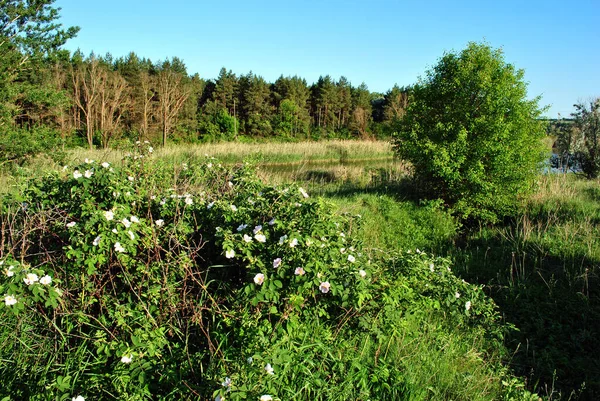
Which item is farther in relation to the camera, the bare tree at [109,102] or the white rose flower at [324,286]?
the bare tree at [109,102]

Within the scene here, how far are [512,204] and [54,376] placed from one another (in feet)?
27.3

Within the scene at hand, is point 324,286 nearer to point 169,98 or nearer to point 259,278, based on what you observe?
point 259,278

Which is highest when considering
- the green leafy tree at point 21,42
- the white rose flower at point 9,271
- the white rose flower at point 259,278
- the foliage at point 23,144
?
the green leafy tree at point 21,42

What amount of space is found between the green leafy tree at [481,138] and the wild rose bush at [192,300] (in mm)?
5284

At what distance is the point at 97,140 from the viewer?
28016 millimetres

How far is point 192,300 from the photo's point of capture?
118 inches

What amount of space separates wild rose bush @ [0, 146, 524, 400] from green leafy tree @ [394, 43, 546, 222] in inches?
208

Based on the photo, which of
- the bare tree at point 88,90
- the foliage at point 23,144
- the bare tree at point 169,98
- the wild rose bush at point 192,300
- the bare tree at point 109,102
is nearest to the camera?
the wild rose bush at point 192,300

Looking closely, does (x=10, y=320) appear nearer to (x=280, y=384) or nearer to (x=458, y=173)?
(x=280, y=384)

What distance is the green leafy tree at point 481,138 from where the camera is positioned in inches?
322

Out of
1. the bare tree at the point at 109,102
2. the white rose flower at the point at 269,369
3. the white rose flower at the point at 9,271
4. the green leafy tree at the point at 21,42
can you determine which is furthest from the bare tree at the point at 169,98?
the white rose flower at the point at 269,369

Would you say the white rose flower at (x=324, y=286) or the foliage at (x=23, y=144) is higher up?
the foliage at (x=23, y=144)

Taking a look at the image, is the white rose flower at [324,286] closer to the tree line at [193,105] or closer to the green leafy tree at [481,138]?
the green leafy tree at [481,138]

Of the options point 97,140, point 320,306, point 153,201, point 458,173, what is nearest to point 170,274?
point 153,201
